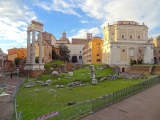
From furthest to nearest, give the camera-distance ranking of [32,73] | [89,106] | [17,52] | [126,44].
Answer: [17,52] → [126,44] → [32,73] → [89,106]

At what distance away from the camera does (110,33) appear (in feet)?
162

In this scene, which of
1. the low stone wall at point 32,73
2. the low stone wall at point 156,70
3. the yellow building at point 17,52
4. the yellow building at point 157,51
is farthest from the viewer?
the yellow building at point 157,51

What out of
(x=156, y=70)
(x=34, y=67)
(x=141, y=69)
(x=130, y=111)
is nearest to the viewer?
(x=130, y=111)

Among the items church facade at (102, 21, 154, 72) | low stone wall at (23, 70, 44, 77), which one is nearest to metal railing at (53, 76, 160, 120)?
low stone wall at (23, 70, 44, 77)

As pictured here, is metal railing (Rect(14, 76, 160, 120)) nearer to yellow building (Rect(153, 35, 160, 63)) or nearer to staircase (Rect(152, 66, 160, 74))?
staircase (Rect(152, 66, 160, 74))

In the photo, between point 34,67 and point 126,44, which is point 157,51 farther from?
point 34,67

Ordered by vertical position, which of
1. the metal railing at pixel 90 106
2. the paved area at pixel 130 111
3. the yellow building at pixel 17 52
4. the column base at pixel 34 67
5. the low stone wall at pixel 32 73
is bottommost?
the paved area at pixel 130 111

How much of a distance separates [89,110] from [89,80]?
13.9 metres

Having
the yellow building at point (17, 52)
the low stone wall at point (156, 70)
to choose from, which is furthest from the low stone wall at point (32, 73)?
the yellow building at point (17, 52)

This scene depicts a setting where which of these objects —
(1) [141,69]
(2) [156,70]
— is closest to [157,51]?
(1) [141,69]

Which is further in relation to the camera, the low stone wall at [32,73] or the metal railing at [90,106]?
the low stone wall at [32,73]

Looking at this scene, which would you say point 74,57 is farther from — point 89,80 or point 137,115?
point 137,115

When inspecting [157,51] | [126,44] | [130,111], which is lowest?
[130,111]

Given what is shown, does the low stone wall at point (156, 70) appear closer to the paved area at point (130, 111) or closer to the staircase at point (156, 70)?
the staircase at point (156, 70)
